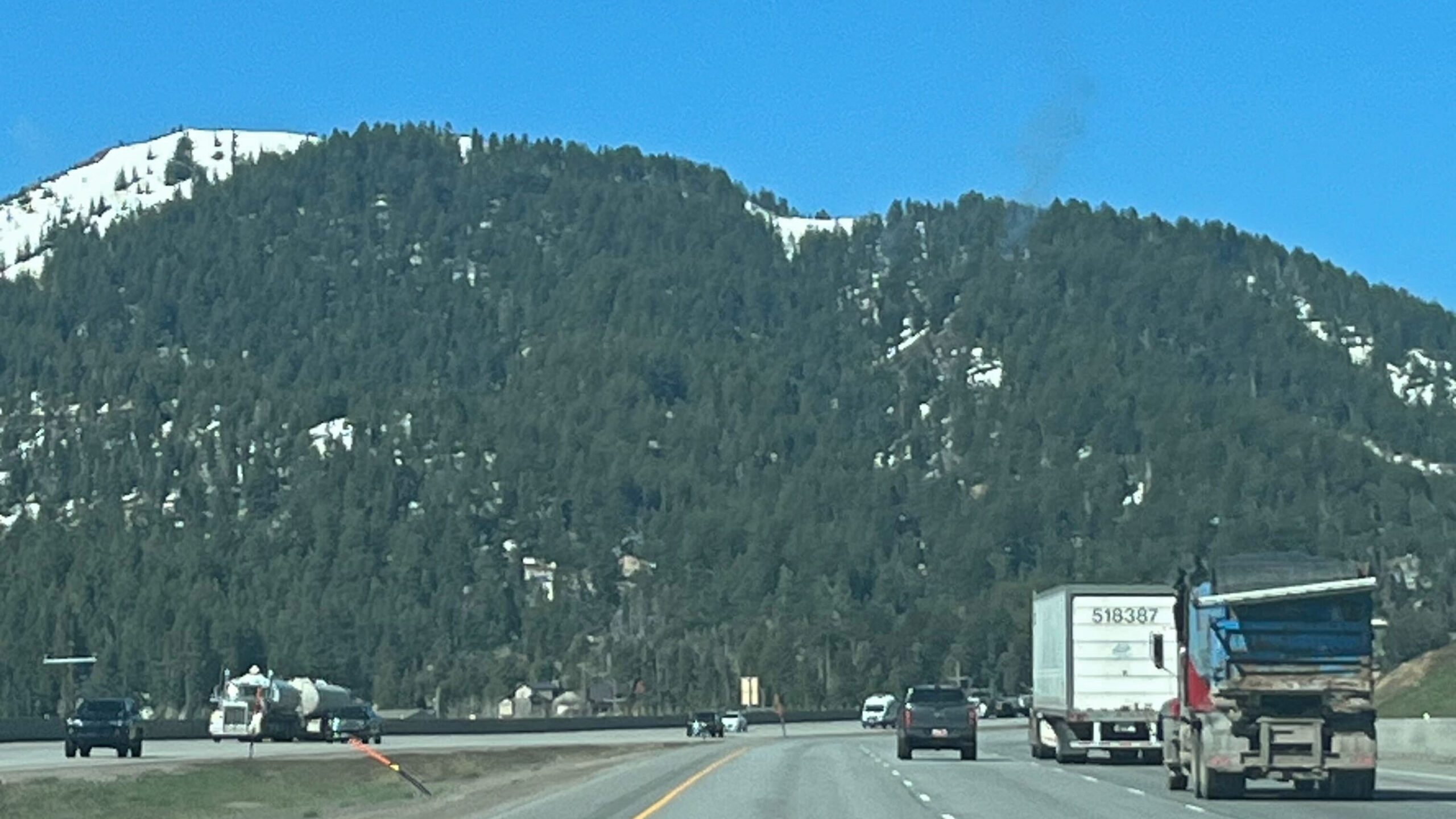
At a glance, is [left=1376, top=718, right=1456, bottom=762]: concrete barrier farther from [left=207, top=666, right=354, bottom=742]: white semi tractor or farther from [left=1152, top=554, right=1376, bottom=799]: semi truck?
[left=207, top=666, right=354, bottom=742]: white semi tractor

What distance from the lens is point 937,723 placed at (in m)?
59.5

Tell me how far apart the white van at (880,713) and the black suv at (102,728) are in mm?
50782

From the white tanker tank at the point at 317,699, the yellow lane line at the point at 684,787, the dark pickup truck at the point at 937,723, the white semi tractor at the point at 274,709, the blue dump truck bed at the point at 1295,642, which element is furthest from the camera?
the white tanker tank at the point at 317,699

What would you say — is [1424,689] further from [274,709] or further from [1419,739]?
[274,709]

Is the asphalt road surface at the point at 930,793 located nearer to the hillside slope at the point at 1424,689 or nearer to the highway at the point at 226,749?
the highway at the point at 226,749

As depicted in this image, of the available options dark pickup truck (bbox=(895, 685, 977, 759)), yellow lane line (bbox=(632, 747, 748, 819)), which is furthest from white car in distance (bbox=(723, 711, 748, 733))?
dark pickup truck (bbox=(895, 685, 977, 759))

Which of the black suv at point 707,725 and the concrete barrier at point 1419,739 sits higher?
the black suv at point 707,725

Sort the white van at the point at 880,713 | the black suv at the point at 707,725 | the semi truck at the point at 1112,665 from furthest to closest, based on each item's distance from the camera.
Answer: the white van at the point at 880,713, the black suv at the point at 707,725, the semi truck at the point at 1112,665

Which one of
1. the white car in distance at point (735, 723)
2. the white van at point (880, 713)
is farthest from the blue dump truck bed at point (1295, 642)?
the white car in distance at point (735, 723)

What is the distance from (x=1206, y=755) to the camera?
3628 centimetres

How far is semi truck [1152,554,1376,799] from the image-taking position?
117ft

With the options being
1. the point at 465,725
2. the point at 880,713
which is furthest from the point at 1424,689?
the point at 465,725

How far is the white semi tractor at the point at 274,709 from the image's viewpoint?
9244 cm

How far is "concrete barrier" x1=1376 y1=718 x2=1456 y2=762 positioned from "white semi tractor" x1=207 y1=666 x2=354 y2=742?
145 ft
